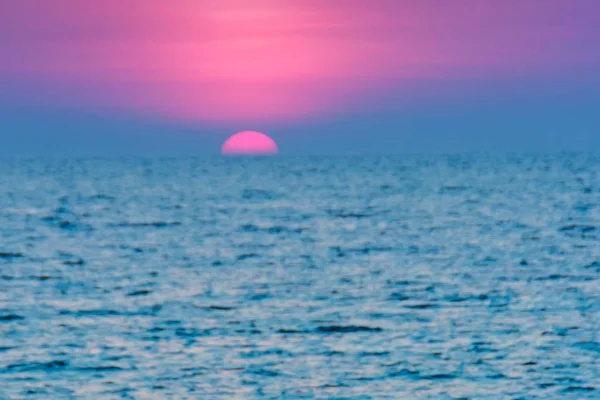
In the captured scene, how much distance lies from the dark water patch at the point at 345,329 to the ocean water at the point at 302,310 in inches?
1.9

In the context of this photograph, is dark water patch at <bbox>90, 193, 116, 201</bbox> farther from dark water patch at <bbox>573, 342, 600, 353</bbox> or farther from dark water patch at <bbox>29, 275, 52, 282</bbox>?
dark water patch at <bbox>573, 342, 600, 353</bbox>

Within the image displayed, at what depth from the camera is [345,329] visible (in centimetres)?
2472

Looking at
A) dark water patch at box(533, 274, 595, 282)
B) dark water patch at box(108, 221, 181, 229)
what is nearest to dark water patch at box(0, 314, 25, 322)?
dark water patch at box(533, 274, 595, 282)

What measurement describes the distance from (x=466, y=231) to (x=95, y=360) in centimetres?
3109

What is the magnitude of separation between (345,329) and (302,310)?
2817mm

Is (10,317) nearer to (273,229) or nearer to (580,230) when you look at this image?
(273,229)

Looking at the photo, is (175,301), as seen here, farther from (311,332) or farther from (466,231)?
Result: (466,231)

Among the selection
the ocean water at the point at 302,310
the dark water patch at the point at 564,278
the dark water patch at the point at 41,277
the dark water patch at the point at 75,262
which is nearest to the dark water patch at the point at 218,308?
the ocean water at the point at 302,310

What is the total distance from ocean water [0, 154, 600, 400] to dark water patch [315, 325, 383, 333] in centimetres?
5

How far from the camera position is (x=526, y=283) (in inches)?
1266

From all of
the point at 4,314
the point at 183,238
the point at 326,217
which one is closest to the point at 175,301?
the point at 4,314

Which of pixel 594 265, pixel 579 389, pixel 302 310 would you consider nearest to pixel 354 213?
pixel 594 265

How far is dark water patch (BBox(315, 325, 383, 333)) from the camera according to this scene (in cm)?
2456

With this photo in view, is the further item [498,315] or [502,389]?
[498,315]
